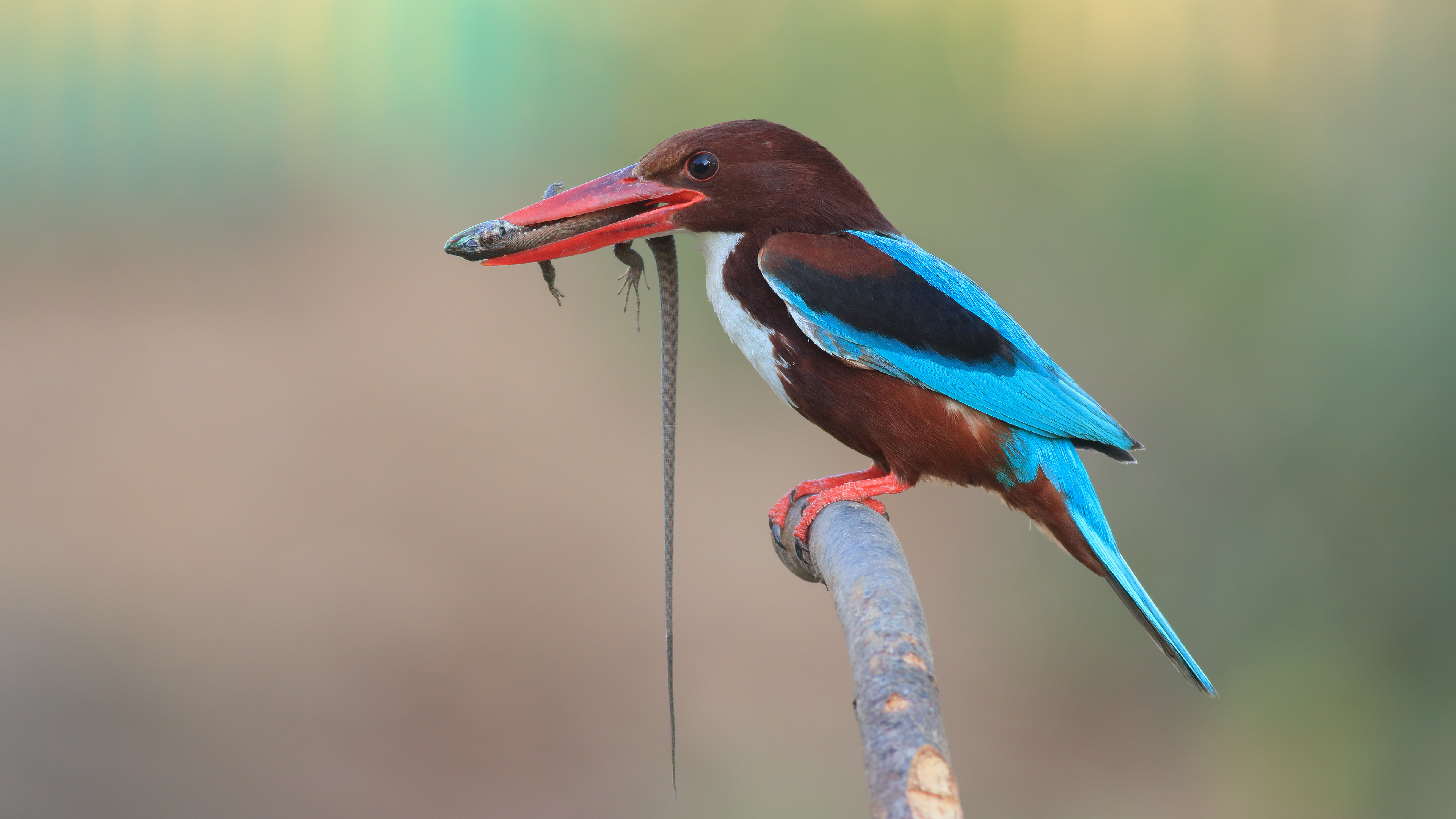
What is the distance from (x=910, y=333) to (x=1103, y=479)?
2747mm

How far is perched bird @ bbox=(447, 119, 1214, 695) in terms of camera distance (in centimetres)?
169

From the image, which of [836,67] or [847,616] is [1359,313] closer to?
[836,67]

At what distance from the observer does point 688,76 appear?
4.29m

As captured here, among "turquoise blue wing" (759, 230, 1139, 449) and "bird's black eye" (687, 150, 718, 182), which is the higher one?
"bird's black eye" (687, 150, 718, 182)

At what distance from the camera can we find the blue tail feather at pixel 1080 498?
173cm

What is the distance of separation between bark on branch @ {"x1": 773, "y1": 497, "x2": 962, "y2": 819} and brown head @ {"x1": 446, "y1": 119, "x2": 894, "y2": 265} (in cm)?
57

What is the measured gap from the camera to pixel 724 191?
1.75m

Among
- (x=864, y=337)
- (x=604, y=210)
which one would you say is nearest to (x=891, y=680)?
(x=864, y=337)

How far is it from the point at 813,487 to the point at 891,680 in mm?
1043

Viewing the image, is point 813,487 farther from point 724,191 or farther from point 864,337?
point 724,191

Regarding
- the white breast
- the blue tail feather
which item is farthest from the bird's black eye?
the blue tail feather

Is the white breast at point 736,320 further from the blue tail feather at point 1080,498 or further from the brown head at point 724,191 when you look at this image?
the blue tail feather at point 1080,498

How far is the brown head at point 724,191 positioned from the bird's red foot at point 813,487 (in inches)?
17.0

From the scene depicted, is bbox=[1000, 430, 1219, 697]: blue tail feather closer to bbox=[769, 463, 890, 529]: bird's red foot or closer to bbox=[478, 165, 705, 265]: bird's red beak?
bbox=[769, 463, 890, 529]: bird's red foot
